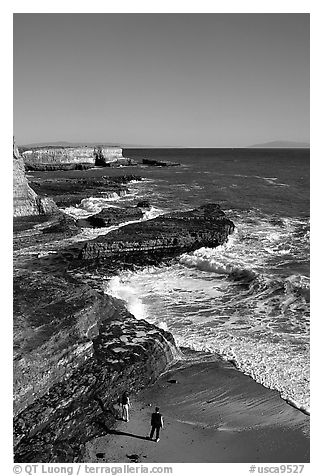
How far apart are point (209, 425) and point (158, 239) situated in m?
14.4

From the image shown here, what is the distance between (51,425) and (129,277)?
10595mm

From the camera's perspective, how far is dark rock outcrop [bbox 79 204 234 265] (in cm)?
2175

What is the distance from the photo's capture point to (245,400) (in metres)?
10.5

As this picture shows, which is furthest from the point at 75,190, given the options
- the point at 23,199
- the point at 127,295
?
the point at 127,295

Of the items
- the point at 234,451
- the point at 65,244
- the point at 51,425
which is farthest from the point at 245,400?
the point at 65,244

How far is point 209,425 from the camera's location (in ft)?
31.3

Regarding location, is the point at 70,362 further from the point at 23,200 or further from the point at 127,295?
the point at 23,200

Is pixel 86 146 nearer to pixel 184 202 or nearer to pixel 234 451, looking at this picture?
pixel 184 202

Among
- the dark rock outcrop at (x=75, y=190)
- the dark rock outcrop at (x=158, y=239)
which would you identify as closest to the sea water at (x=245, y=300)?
the dark rock outcrop at (x=158, y=239)

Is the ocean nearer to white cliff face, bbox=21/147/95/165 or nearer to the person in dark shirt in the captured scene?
the person in dark shirt

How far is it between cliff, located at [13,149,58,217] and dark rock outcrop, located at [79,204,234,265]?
659 cm
